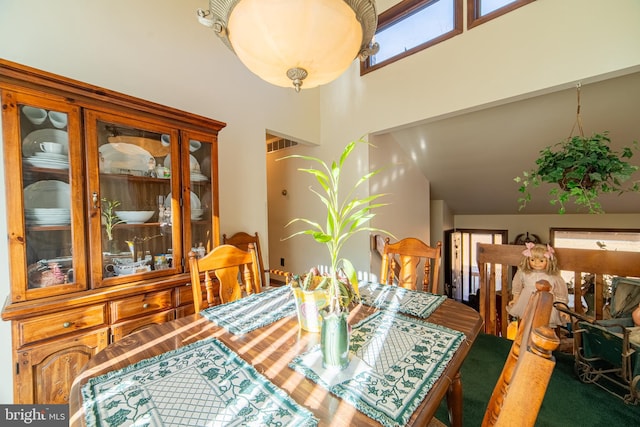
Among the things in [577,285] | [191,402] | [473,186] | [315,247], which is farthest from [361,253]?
[191,402]

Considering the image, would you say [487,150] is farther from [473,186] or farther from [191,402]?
[191,402]

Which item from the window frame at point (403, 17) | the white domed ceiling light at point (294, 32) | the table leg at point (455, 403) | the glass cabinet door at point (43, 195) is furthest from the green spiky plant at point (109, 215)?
the window frame at point (403, 17)

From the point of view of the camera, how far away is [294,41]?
3.18 ft

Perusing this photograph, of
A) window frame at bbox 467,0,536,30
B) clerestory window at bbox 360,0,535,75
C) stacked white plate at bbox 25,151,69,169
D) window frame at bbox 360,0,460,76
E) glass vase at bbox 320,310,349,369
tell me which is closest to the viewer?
glass vase at bbox 320,310,349,369

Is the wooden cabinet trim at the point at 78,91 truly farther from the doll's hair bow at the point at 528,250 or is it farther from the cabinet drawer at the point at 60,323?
the doll's hair bow at the point at 528,250

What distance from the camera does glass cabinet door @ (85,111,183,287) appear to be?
1453 mm

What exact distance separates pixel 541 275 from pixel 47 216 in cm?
309

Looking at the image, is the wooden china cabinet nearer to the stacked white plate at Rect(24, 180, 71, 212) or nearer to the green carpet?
the stacked white plate at Rect(24, 180, 71, 212)

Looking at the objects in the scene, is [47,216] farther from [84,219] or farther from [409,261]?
[409,261]

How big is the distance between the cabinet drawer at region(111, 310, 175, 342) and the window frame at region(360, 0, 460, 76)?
310 centimetres

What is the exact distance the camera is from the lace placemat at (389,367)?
64 centimetres

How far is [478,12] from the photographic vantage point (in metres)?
2.25

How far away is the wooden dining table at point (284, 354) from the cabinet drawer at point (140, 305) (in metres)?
0.61

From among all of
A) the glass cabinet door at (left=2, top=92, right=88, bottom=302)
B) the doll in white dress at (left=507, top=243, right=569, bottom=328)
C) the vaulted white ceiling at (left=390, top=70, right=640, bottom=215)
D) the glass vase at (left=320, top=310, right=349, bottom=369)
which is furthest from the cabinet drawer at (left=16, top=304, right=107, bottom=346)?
the vaulted white ceiling at (left=390, top=70, right=640, bottom=215)
